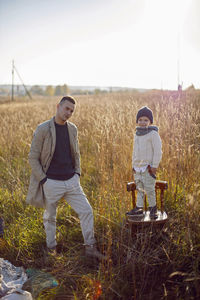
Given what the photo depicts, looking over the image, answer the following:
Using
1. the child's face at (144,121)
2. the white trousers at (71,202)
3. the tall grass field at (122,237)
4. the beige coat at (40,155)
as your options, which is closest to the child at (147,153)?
the child's face at (144,121)

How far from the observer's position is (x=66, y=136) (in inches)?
115

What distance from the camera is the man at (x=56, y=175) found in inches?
110

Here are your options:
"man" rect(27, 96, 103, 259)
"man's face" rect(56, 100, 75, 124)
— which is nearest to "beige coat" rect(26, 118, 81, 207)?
"man" rect(27, 96, 103, 259)

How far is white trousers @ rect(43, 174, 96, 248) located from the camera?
2799 mm

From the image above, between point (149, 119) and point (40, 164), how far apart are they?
45.4 inches

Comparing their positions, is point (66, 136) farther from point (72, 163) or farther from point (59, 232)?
point (59, 232)

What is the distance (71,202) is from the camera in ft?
9.52

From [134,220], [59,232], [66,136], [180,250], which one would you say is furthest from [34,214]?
[180,250]

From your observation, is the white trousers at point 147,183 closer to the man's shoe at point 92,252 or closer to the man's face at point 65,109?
the man's shoe at point 92,252

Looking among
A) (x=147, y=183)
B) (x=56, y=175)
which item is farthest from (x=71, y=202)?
(x=147, y=183)

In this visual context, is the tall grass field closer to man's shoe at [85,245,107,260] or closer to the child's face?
man's shoe at [85,245,107,260]

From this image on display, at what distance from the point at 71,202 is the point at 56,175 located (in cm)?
32

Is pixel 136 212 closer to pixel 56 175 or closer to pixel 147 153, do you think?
pixel 147 153

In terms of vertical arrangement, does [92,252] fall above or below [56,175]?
below
